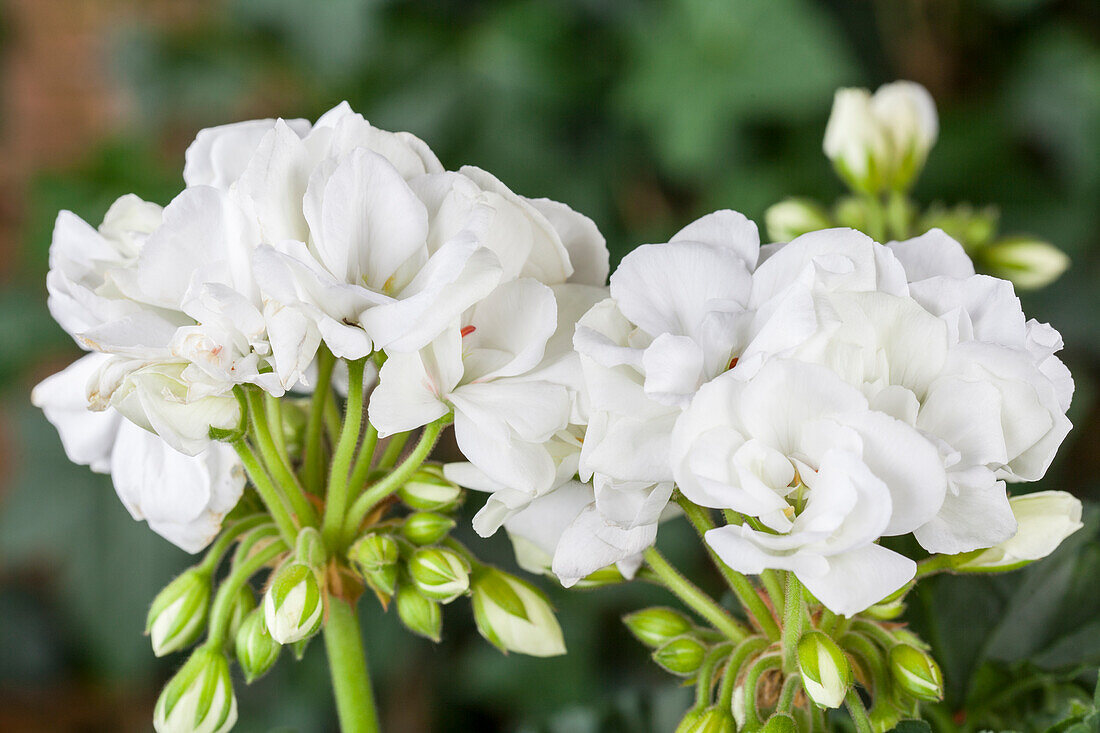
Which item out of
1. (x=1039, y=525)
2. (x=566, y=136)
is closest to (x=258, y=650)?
(x=1039, y=525)

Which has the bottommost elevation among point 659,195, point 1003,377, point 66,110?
point 66,110

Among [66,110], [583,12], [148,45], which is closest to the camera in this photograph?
[583,12]

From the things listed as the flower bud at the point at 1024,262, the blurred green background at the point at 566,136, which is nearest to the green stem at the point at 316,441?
the flower bud at the point at 1024,262

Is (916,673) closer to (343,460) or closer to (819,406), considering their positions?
(819,406)

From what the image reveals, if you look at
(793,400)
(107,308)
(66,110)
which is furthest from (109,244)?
(66,110)

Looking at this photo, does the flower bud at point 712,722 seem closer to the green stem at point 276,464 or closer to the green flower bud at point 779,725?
the green flower bud at point 779,725

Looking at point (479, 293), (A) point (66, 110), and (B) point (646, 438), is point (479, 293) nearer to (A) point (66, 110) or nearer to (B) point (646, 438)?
(B) point (646, 438)
